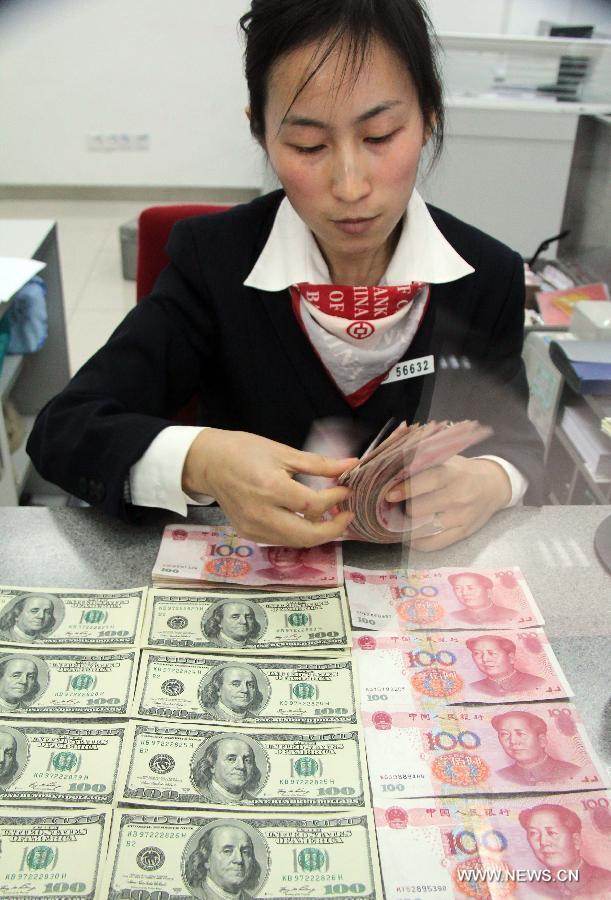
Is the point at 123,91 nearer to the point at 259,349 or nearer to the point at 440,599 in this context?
the point at 259,349

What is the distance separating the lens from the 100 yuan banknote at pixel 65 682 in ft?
2.52

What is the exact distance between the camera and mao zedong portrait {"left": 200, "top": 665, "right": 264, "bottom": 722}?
30.1 inches

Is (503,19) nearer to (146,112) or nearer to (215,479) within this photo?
(146,112)

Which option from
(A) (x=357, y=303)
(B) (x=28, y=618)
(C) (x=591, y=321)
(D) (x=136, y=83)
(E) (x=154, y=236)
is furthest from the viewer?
(D) (x=136, y=83)

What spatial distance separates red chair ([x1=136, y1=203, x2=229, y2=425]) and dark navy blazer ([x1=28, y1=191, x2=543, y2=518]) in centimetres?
25

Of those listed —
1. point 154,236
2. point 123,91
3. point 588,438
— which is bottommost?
point 588,438

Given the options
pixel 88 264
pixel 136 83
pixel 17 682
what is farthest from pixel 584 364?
pixel 136 83

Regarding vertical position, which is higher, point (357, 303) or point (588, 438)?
point (357, 303)

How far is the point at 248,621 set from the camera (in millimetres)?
889

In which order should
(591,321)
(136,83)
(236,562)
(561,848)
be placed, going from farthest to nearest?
(136,83), (591,321), (236,562), (561,848)

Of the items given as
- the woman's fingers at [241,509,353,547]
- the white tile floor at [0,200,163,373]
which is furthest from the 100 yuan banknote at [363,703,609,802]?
the white tile floor at [0,200,163,373]

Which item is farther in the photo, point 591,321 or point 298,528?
point 591,321

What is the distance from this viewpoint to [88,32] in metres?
4.89

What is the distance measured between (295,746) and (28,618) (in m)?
0.34
